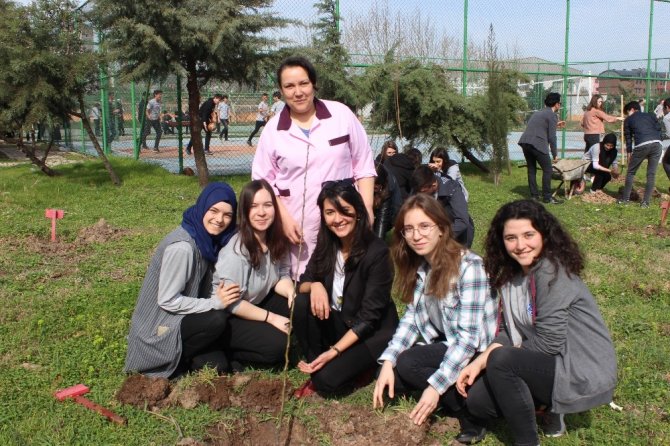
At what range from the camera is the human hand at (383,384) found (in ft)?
9.21

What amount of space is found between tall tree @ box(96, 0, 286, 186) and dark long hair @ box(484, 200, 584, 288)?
625 centimetres

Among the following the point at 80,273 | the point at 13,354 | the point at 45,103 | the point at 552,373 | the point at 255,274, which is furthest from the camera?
the point at 45,103

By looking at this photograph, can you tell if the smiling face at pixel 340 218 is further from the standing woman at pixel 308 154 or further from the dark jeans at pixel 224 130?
the dark jeans at pixel 224 130

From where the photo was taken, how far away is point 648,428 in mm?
2805

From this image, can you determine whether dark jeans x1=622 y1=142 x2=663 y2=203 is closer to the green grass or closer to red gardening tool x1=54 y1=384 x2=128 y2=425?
the green grass

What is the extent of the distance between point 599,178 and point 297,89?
7962 mm

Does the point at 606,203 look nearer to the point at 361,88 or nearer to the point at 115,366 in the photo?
the point at 361,88

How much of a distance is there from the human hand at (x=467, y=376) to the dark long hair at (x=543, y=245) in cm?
36

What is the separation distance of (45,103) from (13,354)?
18.7 feet

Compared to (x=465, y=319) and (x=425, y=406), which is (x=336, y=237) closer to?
(x=465, y=319)

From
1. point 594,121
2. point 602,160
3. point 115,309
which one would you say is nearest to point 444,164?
point 115,309

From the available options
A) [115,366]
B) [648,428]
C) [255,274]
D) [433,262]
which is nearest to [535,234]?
[433,262]

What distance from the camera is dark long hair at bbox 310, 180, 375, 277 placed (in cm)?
298

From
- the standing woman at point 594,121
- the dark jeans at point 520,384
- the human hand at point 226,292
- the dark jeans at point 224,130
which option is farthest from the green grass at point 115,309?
the dark jeans at point 224,130
